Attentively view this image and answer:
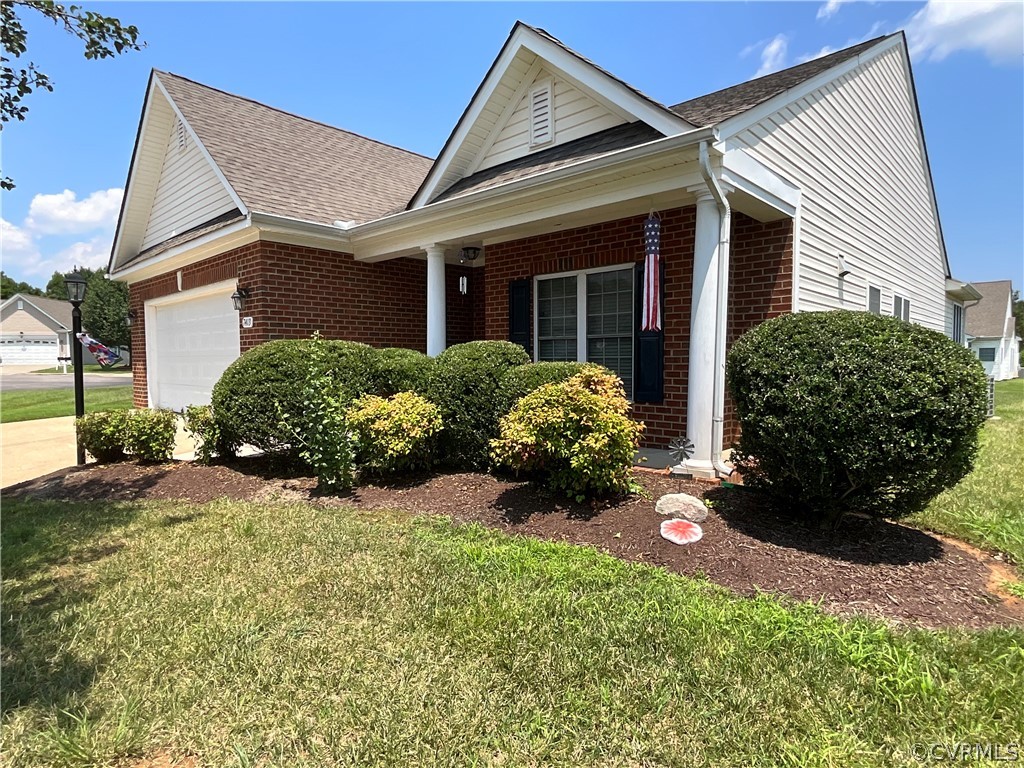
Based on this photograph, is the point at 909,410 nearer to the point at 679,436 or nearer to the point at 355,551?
the point at 679,436

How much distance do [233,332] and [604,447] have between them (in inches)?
302

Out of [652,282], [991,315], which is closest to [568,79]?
[652,282]

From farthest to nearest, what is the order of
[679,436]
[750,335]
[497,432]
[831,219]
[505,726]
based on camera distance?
1. [831,219]
2. [679,436]
3. [497,432]
4. [750,335]
5. [505,726]

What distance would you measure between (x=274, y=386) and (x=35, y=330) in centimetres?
6649

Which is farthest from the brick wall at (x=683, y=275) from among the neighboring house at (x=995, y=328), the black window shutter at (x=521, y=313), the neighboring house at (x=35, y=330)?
the neighboring house at (x=35, y=330)

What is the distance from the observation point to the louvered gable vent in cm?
767

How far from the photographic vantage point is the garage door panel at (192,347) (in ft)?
32.3

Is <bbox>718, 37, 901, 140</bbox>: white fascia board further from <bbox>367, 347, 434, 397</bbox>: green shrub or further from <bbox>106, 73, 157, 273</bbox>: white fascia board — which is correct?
<bbox>106, 73, 157, 273</bbox>: white fascia board

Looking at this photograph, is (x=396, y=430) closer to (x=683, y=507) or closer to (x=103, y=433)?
(x=683, y=507)

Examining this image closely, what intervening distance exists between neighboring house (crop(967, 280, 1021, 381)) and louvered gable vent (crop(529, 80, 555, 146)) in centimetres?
3992

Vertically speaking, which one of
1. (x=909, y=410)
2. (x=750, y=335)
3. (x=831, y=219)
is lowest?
(x=909, y=410)

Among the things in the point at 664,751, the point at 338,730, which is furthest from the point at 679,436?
the point at 338,730

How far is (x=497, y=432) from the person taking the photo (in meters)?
5.75

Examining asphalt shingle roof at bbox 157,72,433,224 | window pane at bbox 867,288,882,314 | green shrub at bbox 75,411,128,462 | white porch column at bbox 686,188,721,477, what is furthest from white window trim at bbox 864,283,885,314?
green shrub at bbox 75,411,128,462
